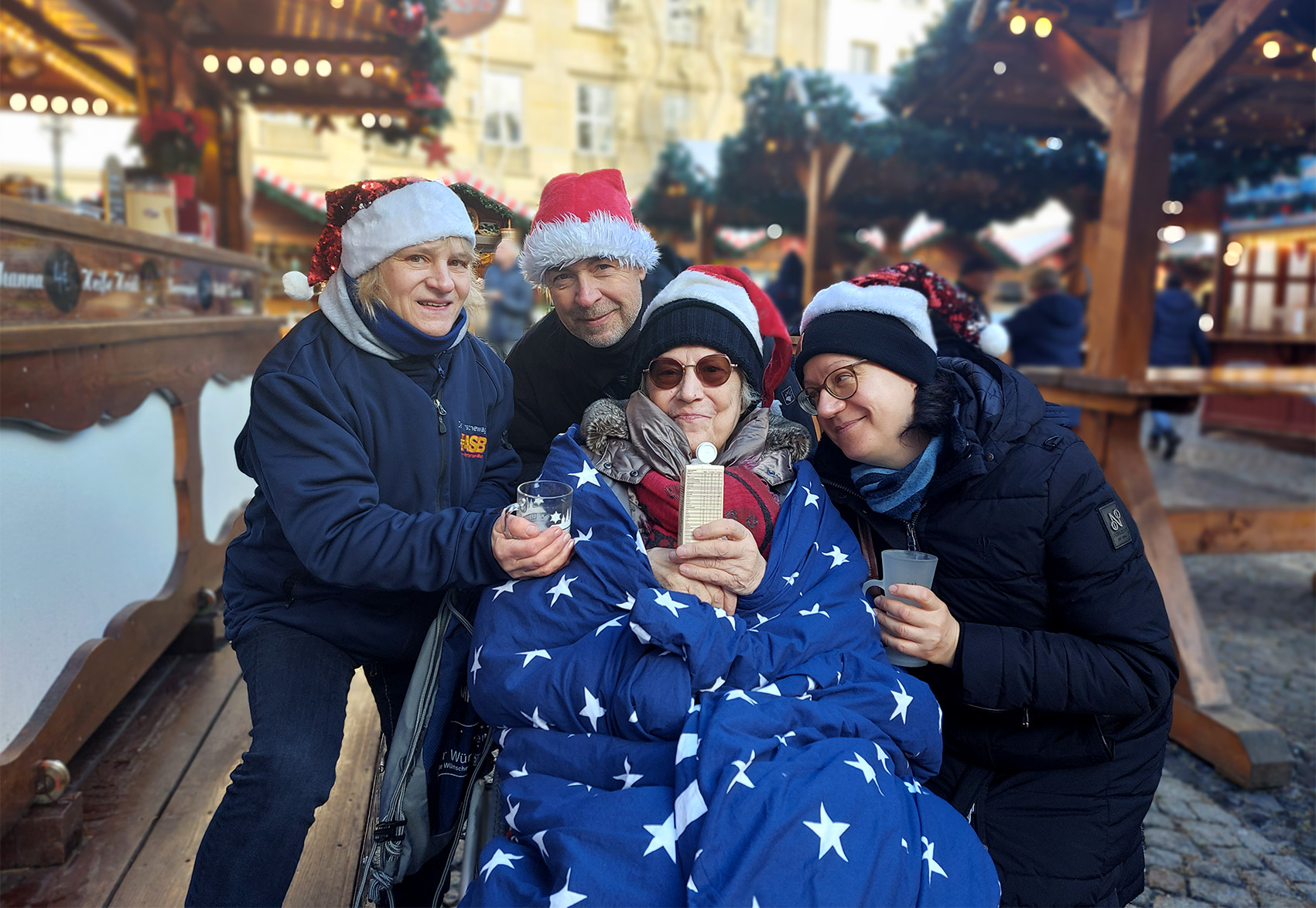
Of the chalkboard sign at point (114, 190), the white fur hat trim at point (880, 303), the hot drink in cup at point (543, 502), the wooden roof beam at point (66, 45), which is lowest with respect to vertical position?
the hot drink in cup at point (543, 502)

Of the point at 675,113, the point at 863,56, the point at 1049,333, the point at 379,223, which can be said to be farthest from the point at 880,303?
the point at 863,56

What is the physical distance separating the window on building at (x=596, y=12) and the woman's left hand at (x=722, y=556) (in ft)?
90.8

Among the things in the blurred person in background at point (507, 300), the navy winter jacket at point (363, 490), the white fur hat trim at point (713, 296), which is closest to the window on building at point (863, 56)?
the blurred person in background at point (507, 300)

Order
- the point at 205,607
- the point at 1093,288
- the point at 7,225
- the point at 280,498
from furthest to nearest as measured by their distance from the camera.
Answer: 1. the point at 1093,288
2. the point at 205,607
3. the point at 7,225
4. the point at 280,498

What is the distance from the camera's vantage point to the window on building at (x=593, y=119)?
26297 mm

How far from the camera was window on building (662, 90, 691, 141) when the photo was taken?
26938mm

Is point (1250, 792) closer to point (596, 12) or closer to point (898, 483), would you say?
point (898, 483)

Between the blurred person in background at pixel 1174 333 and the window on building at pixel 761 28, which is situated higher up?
the window on building at pixel 761 28

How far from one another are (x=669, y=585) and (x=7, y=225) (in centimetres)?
201

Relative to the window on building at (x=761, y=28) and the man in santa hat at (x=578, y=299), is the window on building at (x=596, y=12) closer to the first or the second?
the window on building at (x=761, y=28)

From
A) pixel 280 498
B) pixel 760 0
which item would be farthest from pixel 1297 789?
pixel 760 0

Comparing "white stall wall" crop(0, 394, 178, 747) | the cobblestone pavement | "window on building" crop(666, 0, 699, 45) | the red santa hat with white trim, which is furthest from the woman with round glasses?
"window on building" crop(666, 0, 699, 45)

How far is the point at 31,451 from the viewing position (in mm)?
2434

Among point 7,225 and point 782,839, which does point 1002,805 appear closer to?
point 782,839
